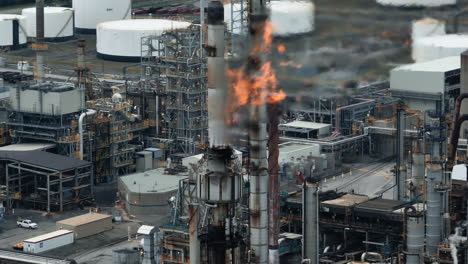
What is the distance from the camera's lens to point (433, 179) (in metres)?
100

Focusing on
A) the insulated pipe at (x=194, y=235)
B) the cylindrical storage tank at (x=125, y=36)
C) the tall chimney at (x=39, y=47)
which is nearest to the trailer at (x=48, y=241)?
the insulated pipe at (x=194, y=235)

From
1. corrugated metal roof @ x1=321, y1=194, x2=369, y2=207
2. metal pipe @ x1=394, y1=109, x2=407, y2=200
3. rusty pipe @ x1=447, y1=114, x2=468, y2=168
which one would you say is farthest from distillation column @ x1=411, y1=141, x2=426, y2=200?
metal pipe @ x1=394, y1=109, x2=407, y2=200

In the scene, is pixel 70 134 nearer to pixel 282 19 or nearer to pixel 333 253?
pixel 333 253

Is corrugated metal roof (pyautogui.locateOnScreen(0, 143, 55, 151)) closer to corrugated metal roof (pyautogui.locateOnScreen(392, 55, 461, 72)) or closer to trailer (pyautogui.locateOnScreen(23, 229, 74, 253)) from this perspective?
trailer (pyautogui.locateOnScreen(23, 229, 74, 253))

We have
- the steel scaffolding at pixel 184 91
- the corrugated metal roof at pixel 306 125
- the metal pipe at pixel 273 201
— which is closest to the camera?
the metal pipe at pixel 273 201

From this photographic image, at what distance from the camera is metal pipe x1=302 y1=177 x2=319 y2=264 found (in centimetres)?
10238

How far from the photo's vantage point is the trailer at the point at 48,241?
109062 millimetres

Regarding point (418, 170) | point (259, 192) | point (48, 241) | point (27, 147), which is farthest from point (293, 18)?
point (27, 147)

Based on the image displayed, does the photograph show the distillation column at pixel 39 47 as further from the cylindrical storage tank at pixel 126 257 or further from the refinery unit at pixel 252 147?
the cylindrical storage tank at pixel 126 257

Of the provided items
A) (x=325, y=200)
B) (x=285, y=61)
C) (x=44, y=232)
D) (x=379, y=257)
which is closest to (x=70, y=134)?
(x=44, y=232)

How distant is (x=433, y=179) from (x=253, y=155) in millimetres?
12592

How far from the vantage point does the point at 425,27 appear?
9831 cm

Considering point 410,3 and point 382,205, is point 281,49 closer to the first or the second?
point 410,3

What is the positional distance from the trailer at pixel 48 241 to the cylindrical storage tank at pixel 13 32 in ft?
238
